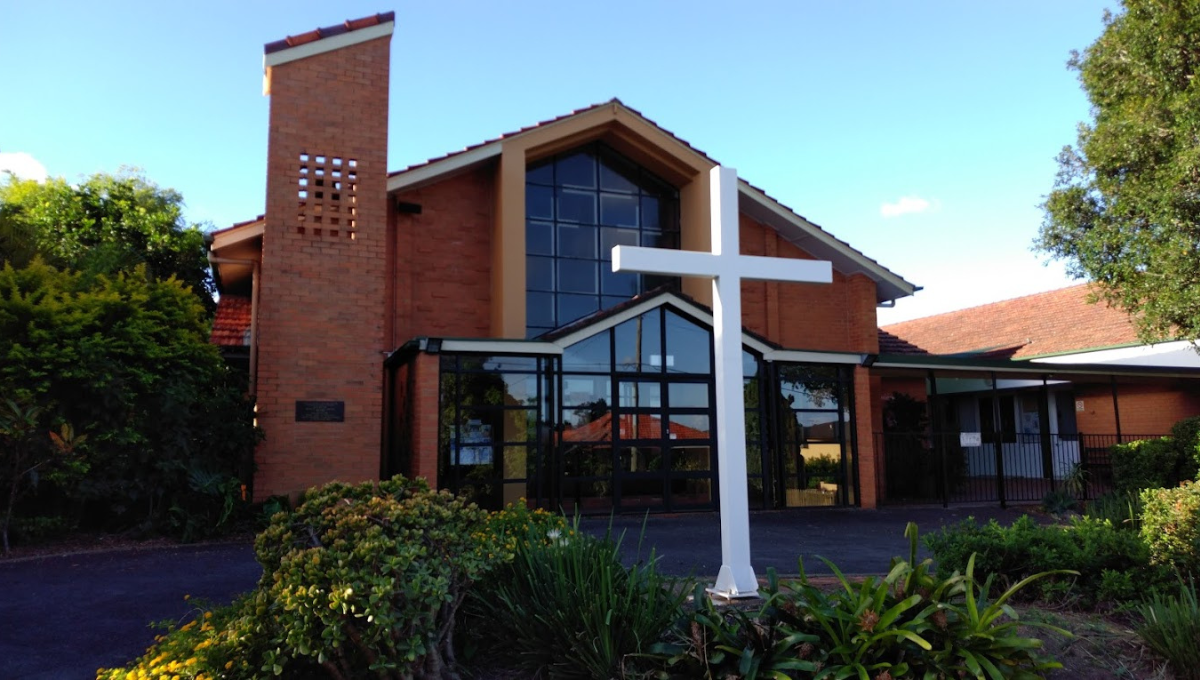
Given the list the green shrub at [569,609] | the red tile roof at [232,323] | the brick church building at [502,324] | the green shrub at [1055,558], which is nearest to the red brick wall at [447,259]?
the brick church building at [502,324]

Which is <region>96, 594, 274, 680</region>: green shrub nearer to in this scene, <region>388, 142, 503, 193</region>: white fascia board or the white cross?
the white cross

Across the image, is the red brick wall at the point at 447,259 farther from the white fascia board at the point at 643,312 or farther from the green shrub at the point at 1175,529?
the green shrub at the point at 1175,529

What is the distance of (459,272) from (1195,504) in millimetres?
11546

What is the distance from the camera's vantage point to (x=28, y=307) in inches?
402

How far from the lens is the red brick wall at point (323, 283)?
12.1 m

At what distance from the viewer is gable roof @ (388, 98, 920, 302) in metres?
14.3

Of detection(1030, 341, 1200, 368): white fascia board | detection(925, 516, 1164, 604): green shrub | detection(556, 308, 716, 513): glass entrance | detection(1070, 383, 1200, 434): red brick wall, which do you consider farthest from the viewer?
detection(1070, 383, 1200, 434): red brick wall

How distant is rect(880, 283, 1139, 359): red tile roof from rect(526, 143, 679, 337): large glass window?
298 inches

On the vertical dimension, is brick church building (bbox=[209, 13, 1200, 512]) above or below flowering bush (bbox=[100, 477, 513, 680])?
above

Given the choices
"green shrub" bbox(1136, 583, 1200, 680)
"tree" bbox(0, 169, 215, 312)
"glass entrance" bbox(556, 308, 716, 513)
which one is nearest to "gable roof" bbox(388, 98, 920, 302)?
"glass entrance" bbox(556, 308, 716, 513)

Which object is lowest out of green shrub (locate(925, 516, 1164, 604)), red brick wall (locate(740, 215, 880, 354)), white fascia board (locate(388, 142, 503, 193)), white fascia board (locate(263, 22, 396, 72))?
green shrub (locate(925, 516, 1164, 604))

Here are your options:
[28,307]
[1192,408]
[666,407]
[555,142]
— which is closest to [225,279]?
[28,307]

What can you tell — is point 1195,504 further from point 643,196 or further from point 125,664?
point 643,196

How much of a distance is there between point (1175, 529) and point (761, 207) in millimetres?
11697
